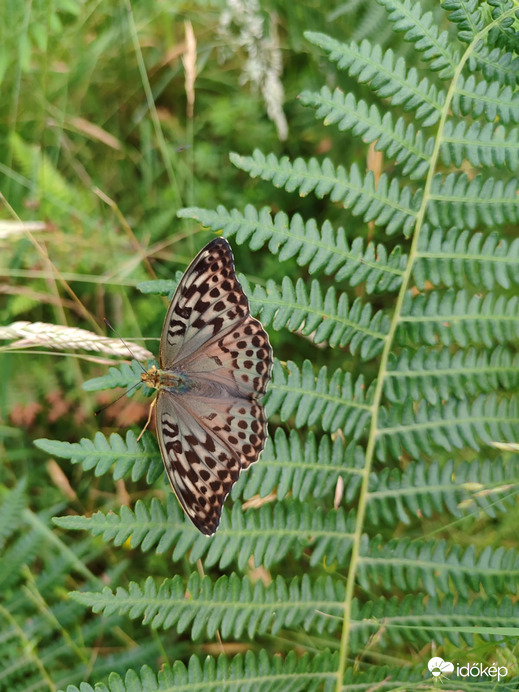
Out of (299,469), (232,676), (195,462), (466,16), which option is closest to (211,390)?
(195,462)

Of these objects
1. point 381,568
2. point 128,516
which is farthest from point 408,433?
point 128,516

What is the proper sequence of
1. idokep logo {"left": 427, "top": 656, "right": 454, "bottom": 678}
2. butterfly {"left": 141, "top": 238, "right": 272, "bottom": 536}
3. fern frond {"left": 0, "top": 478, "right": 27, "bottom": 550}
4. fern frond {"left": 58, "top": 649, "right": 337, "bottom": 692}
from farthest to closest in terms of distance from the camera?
fern frond {"left": 0, "top": 478, "right": 27, "bottom": 550} → idokep logo {"left": 427, "top": 656, "right": 454, "bottom": 678} → butterfly {"left": 141, "top": 238, "right": 272, "bottom": 536} → fern frond {"left": 58, "top": 649, "right": 337, "bottom": 692}

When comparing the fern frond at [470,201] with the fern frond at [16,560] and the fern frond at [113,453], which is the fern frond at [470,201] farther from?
the fern frond at [16,560]

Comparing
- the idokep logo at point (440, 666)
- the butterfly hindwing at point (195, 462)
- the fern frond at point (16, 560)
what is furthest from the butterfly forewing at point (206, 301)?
the idokep logo at point (440, 666)

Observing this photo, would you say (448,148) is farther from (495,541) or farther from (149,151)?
(149,151)

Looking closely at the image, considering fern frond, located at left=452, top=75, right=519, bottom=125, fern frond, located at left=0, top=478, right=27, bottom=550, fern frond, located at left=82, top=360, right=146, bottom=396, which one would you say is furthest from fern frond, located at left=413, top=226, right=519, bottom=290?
fern frond, located at left=0, top=478, right=27, bottom=550

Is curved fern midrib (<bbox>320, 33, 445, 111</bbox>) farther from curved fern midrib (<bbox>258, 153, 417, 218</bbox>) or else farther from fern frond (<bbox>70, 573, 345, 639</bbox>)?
fern frond (<bbox>70, 573, 345, 639</bbox>)
